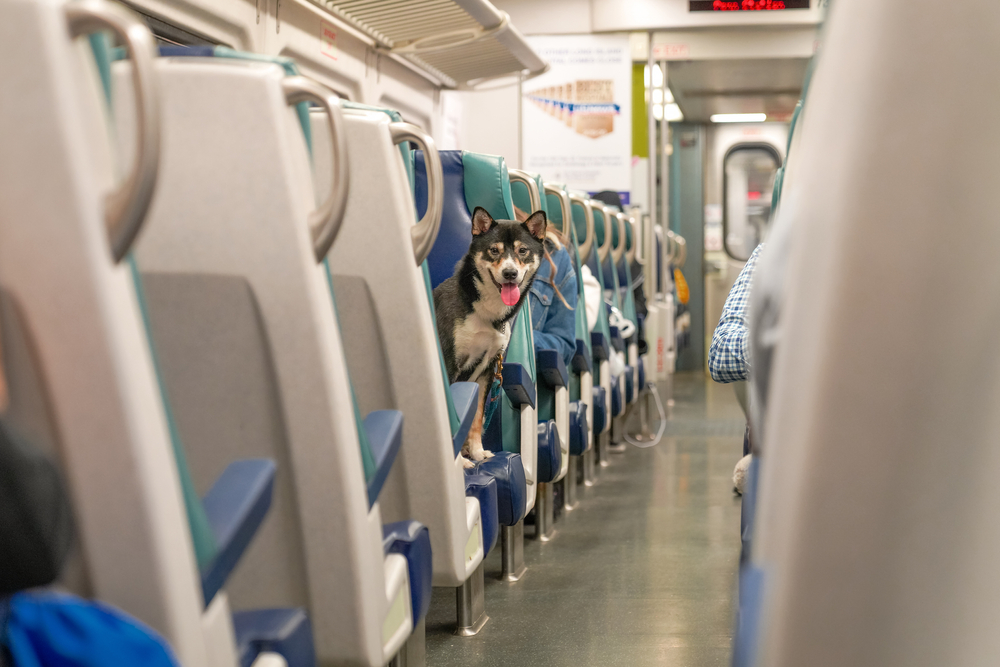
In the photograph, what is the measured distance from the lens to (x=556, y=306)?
12.9 ft

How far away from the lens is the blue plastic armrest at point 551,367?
3.51 meters

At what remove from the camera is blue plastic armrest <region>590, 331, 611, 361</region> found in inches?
185

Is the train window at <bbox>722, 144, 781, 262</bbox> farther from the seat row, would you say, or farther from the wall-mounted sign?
the seat row

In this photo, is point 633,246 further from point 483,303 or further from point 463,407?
point 463,407

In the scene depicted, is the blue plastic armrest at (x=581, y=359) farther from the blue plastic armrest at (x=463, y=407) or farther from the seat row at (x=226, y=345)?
the blue plastic armrest at (x=463, y=407)

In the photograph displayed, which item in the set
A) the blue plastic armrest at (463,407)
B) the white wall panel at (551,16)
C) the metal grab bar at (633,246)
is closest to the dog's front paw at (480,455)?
the blue plastic armrest at (463,407)

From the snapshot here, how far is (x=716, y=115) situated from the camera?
12.6 meters

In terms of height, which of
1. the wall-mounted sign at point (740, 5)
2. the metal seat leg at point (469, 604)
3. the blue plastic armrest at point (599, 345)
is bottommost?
the metal seat leg at point (469, 604)

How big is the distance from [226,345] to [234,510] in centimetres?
30

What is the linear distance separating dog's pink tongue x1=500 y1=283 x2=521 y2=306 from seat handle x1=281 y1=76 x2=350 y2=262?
5.77 ft

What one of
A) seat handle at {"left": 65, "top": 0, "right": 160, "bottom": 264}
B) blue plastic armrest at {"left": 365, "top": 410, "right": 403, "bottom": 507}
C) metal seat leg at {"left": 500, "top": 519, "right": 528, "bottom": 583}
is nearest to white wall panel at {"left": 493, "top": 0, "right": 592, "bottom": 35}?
metal seat leg at {"left": 500, "top": 519, "right": 528, "bottom": 583}

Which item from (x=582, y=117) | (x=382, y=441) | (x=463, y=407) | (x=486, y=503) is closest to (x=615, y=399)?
(x=486, y=503)

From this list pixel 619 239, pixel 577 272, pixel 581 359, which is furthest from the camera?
pixel 619 239

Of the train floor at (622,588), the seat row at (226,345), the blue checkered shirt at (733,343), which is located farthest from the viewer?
the train floor at (622,588)
